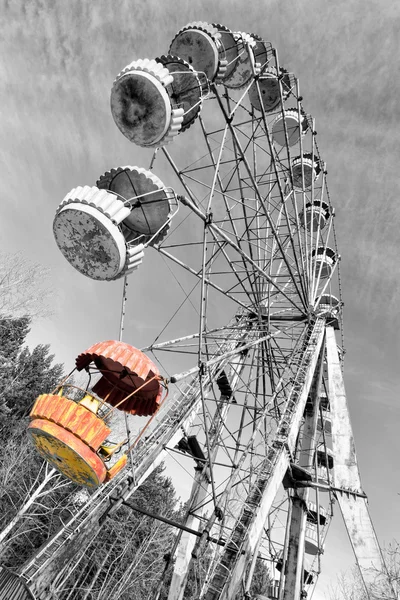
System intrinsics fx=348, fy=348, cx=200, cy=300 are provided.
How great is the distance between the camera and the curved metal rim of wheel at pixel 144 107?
16.5 feet

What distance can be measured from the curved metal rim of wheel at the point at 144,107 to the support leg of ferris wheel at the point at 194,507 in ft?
19.3

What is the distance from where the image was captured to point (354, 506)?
19.4 feet

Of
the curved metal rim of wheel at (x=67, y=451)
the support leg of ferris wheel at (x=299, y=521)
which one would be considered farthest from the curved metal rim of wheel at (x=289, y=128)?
the curved metal rim of wheel at (x=67, y=451)

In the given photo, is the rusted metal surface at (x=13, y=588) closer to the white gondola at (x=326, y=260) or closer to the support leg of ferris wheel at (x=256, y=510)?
the support leg of ferris wheel at (x=256, y=510)

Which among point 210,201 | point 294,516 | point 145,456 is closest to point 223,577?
point 145,456

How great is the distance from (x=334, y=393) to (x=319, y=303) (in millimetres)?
4956

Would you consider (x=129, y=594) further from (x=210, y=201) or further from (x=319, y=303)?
(x=210, y=201)

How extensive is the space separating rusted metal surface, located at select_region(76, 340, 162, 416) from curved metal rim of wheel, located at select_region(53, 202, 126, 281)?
3.27ft

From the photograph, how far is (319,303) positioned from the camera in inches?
483

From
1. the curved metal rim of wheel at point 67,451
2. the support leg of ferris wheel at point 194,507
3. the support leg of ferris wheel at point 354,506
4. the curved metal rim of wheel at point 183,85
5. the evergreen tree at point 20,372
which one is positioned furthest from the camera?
the evergreen tree at point 20,372

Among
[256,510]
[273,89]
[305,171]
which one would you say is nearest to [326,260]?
[305,171]

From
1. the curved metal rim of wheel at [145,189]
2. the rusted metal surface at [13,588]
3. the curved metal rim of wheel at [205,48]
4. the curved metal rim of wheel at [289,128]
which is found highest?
the curved metal rim of wheel at [289,128]

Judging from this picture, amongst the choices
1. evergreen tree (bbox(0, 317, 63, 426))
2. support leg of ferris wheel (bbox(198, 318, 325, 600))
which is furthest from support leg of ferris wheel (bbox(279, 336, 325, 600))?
evergreen tree (bbox(0, 317, 63, 426))

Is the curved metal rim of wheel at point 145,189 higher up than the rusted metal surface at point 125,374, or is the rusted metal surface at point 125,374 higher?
the curved metal rim of wheel at point 145,189
